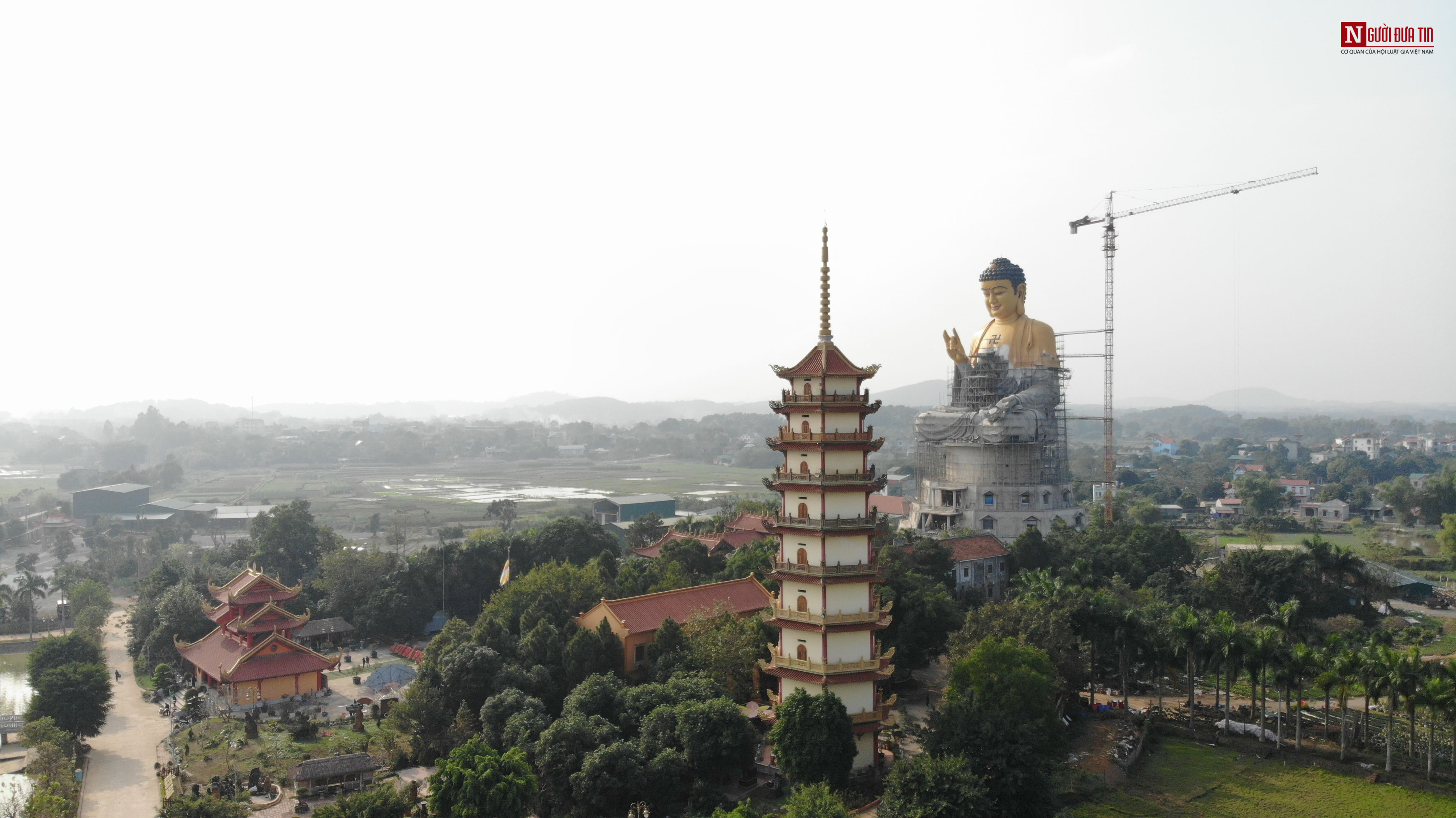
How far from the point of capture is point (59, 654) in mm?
33500

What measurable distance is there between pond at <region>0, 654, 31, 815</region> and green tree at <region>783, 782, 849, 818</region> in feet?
55.1

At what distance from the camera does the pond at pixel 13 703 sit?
81.8ft

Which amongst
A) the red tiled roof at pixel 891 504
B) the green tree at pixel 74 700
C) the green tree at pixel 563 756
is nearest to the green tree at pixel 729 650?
the green tree at pixel 563 756

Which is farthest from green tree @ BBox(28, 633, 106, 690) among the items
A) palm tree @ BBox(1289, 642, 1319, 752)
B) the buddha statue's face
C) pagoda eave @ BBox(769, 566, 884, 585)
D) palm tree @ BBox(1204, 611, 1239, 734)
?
the buddha statue's face

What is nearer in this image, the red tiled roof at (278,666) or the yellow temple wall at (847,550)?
the yellow temple wall at (847,550)

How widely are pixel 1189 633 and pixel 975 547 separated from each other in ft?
58.8

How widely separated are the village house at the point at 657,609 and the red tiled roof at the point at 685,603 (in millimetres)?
15

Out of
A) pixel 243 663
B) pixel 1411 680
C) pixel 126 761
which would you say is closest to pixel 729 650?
pixel 1411 680

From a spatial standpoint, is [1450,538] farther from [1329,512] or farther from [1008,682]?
[1008,682]

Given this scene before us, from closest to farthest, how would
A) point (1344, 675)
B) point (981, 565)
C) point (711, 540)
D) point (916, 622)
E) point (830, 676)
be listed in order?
point (830, 676) → point (1344, 675) → point (916, 622) → point (981, 565) → point (711, 540)

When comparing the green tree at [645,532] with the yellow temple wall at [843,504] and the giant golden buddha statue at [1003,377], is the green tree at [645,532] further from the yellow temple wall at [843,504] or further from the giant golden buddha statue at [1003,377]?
the yellow temple wall at [843,504]

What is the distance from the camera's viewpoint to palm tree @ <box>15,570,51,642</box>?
47.1 metres

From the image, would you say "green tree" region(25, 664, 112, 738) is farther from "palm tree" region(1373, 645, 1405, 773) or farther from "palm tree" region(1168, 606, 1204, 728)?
"palm tree" region(1373, 645, 1405, 773)

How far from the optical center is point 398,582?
4334 cm
